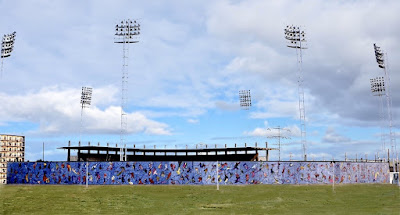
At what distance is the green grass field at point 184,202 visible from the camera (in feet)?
105

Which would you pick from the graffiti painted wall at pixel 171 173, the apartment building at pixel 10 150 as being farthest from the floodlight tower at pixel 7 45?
the apartment building at pixel 10 150

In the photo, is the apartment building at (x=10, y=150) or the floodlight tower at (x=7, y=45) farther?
the apartment building at (x=10, y=150)

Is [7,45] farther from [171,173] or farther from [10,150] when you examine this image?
[10,150]

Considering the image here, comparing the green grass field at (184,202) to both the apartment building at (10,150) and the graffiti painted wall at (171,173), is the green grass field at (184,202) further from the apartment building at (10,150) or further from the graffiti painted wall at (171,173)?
the apartment building at (10,150)

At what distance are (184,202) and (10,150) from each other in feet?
355

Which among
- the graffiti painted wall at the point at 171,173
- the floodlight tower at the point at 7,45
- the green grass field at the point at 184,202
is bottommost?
the green grass field at the point at 184,202

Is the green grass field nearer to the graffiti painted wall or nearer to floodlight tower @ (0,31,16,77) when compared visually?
the graffiti painted wall

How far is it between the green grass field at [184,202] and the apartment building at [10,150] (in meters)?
85.4

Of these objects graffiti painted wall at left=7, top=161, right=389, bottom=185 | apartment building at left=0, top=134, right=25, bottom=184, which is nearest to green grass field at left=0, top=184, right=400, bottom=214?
graffiti painted wall at left=7, top=161, right=389, bottom=185

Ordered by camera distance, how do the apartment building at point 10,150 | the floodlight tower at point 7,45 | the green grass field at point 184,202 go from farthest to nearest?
the apartment building at point 10,150
the floodlight tower at point 7,45
the green grass field at point 184,202

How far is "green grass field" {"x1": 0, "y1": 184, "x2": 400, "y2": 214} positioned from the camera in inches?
1265

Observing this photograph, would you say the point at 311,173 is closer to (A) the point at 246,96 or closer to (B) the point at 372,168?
(B) the point at 372,168

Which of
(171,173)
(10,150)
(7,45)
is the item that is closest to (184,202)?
(171,173)

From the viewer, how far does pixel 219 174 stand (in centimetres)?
5816
